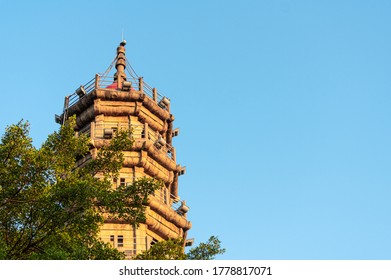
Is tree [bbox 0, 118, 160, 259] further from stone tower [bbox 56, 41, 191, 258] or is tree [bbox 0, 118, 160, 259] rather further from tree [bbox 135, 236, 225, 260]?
stone tower [bbox 56, 41, 191, 258]

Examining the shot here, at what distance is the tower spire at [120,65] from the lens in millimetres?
54669

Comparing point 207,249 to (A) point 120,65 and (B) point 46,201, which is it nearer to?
(B) point 46,201

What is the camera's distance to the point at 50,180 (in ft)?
86.8

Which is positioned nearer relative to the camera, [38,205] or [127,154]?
[38,205]

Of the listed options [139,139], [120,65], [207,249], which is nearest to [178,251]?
[207,249]

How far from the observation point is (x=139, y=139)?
4853 centimetres

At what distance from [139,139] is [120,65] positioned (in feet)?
33.1

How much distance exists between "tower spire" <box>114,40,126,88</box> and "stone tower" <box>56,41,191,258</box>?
0.26ft

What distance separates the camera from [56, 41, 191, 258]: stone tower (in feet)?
148

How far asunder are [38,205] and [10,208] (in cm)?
118
